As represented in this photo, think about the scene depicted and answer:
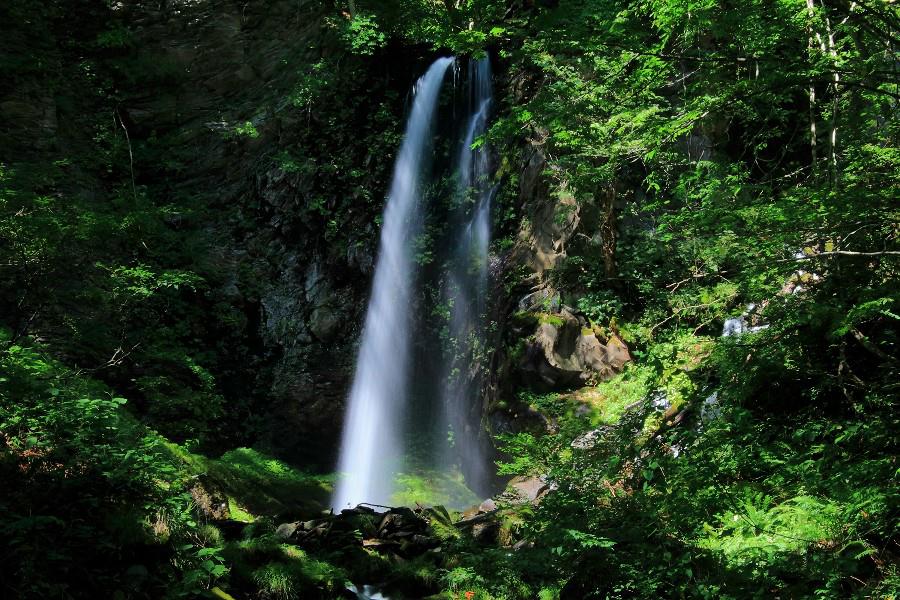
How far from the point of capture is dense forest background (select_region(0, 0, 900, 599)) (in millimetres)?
3898

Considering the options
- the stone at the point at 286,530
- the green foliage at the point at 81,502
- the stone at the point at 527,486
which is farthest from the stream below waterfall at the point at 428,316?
the green foliage at the point at 81,502

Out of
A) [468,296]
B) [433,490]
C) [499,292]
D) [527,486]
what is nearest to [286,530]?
[527,486]

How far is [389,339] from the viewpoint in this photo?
42.2 ft

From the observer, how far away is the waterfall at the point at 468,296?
36.0ft

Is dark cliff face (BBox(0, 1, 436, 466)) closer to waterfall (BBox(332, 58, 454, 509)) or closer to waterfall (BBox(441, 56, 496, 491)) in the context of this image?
waterfall (BBox(332, 58, 454, 509))

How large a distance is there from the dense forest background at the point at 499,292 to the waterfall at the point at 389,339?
488 millimetres

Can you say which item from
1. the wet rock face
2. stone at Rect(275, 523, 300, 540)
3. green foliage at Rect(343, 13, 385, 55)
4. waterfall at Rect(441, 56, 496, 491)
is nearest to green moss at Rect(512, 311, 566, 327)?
the wet rock face

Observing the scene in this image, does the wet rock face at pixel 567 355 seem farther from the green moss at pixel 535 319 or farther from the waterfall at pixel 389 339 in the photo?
the waterfall at pixel 389 339

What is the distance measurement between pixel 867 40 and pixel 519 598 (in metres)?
5.58

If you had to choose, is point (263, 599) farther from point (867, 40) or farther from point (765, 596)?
point (867, 40)

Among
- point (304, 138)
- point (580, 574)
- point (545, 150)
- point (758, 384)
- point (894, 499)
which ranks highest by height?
point (304, 138)

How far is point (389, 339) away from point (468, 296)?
2.26 m

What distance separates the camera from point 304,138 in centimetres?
1496

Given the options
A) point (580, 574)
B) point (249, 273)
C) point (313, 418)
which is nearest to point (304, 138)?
point (249, 273)
